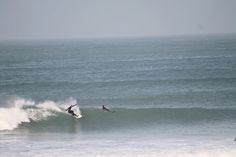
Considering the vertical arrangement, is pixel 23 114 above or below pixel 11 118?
above

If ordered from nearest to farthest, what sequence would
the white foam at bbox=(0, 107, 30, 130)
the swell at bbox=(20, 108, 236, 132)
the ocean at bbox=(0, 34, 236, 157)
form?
the ocean at bbox=(0, 34, 236, 157)
the white foam at bbox=(0, 107, 30, 130)
the swell at bbox=(20, 108, 236, 132)

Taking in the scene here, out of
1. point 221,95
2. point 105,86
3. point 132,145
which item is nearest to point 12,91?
point 105,86

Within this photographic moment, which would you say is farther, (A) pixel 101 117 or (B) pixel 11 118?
(A) pixel 101 117

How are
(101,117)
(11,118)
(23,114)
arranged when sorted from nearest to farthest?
(11,118), (23,114), (101,117)

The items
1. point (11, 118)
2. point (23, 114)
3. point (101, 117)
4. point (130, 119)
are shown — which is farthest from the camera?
point (101, 117)

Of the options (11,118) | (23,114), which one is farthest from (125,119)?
(11,118)

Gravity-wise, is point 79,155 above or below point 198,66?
below

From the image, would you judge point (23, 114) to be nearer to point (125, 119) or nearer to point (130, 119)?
point (125, 119)

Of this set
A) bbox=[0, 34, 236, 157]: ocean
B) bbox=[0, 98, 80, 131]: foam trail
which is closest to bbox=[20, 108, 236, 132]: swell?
bbox=[0, 34, 236, 157]: ocean

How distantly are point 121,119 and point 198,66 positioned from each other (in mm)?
50110

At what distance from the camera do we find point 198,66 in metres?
87.4

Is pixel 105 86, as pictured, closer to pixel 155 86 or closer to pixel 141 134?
pixel 155 86

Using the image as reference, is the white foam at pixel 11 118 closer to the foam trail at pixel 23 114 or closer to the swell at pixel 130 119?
the foam trail at pixel 23 114

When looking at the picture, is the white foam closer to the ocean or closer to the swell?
the ocean
